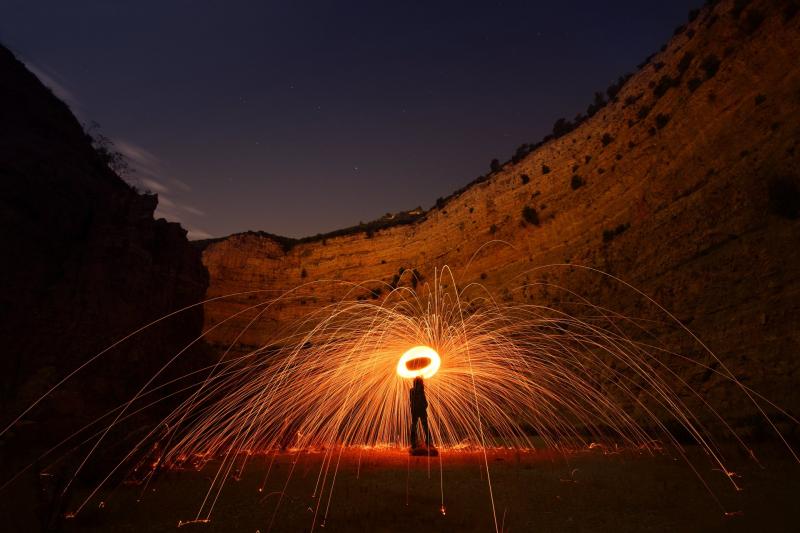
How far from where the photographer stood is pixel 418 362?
8.96 m

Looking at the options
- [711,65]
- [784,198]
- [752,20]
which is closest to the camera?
[784,198]

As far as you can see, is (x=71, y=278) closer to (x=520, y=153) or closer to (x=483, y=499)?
(x=483, y=499)

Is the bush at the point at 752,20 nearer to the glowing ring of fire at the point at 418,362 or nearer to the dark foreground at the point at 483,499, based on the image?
the dark foreground at the point at 483,499

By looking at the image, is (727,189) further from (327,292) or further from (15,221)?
(327,292)

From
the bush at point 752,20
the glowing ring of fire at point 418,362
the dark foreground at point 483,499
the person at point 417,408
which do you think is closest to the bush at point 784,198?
the dark foreground at point 483,499

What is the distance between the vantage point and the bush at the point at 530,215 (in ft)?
81.4

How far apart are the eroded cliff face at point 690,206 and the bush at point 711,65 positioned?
1.7 inches

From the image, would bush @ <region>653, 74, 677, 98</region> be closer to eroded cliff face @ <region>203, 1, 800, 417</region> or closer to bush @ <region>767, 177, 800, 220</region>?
eroded cliff face @ <region>203, 1, 800, 417</region>

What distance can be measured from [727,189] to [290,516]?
16.7m

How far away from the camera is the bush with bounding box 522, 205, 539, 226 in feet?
81.4

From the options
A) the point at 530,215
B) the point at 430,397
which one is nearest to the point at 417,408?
the point at 430,397

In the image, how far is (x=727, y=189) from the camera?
45.7ft

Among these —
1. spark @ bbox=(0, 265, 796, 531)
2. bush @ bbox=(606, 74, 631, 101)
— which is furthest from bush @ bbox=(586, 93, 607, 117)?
spark @ bbox=(0, 265, 796, 531)

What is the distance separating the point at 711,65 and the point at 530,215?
35.7 ft
